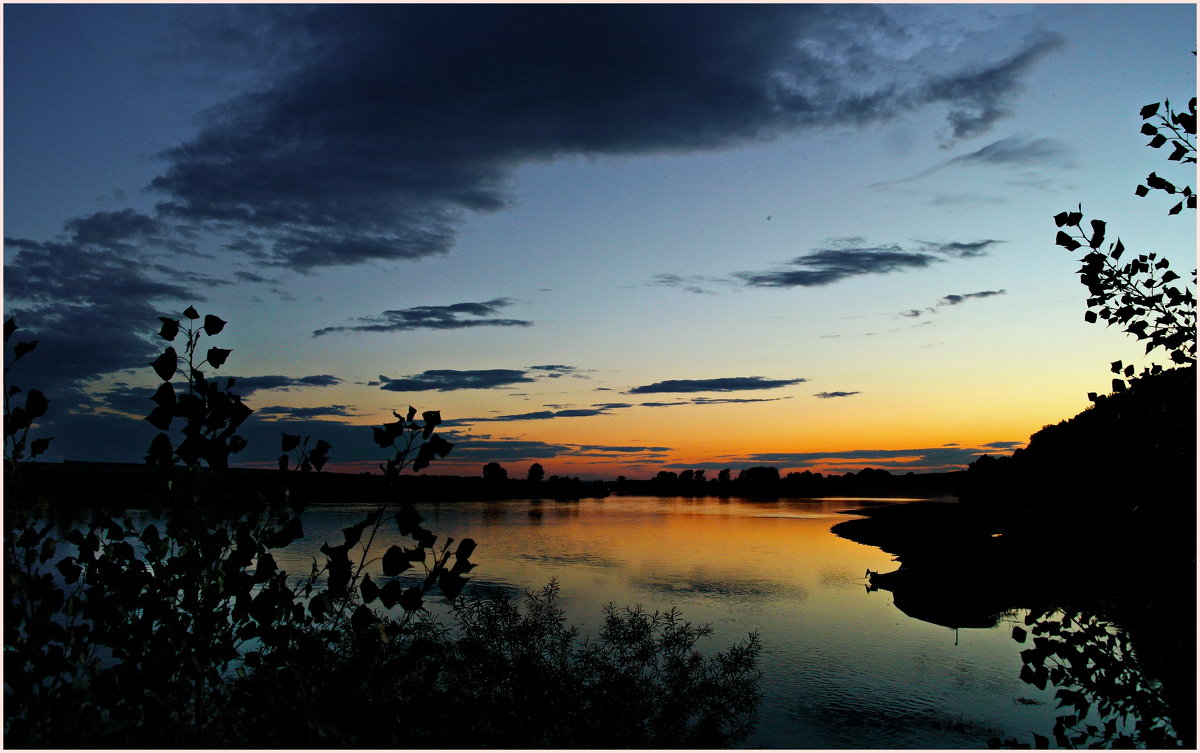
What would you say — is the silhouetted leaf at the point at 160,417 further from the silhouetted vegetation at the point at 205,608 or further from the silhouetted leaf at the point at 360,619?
the silhouetted leaf at the point at 360,619

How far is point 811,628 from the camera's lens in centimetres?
3312

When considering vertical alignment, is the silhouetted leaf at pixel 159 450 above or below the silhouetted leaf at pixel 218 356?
below

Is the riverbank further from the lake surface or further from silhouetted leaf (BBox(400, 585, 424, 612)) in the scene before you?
silhouetted leaf (BBox(400, 585, 424, 612))

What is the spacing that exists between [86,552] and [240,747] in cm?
178

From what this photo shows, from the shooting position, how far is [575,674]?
1490cm

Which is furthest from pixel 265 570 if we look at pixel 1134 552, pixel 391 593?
pixel 1134 552

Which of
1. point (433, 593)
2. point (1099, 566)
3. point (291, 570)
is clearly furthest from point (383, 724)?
point (291, 570)

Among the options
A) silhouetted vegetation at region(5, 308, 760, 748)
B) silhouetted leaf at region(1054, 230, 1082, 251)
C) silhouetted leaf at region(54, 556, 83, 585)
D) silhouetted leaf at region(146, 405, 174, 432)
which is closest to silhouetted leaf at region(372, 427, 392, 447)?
silhouetted vegetation at region(5, 308, 760, 748)

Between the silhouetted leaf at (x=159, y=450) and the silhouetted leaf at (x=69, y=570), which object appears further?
the silhouetted leaf at (x=69, y=570)

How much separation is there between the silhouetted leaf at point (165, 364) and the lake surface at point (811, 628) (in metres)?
6.69

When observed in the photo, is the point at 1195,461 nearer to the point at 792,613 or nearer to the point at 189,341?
the point at 189,341

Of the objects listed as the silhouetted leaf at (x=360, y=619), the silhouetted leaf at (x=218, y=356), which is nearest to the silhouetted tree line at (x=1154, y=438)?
the silhouetted leaf at (x=360, y=619)

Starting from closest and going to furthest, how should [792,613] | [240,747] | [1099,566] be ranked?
[240,747] → [1099,566] → [792,613]

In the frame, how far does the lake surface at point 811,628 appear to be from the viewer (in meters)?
21.6
